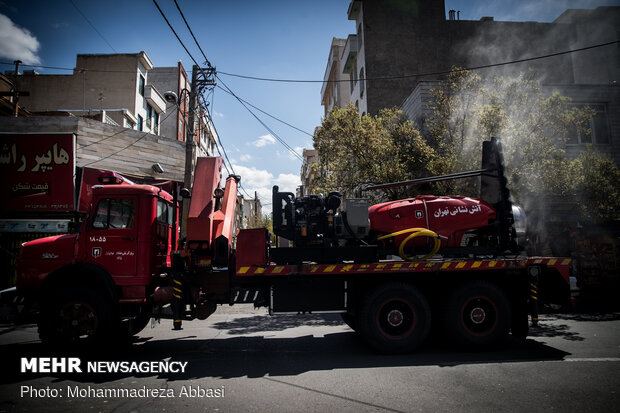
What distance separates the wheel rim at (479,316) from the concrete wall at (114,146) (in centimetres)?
1490

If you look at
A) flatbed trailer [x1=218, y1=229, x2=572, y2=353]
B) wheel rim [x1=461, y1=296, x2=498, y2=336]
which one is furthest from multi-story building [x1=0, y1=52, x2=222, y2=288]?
wheel rim [x1=461, y1=296, x2=498, y2=336]

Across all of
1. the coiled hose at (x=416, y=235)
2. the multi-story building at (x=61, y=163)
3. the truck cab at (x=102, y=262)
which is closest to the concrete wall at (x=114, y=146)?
the multi-story building at (x=61, y=163)

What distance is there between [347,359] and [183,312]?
307 centimetres

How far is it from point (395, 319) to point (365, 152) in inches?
258

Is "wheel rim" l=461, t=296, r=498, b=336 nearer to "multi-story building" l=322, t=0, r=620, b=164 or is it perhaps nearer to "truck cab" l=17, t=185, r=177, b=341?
"truck cab" l=17, t=185, r=177, b=341

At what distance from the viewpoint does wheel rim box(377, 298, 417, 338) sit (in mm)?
5996

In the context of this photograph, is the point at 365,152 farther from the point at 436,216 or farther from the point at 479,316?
the point at 479,316

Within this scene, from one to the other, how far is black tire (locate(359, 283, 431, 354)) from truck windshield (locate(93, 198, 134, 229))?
4.68m

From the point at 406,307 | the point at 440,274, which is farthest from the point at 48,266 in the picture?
the point at 440,274

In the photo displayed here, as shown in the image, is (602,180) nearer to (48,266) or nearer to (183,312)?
(183,312)

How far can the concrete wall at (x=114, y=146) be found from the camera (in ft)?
46.8

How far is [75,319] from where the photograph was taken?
19.0 ft

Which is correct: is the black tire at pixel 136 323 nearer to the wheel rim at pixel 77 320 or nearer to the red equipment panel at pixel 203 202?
the wheel rim at pixel 77 320

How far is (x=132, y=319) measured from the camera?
6.37m
